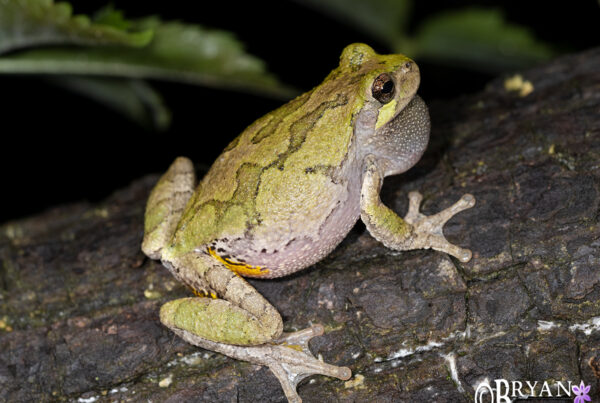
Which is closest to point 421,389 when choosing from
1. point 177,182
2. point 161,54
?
point 177,182

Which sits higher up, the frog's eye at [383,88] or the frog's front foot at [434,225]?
the frog's eye at [383,88]

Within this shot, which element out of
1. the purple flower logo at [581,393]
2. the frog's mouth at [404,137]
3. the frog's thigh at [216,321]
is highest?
the frog's mouth at [404,137]

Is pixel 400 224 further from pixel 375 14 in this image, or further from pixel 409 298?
pixel 375 14

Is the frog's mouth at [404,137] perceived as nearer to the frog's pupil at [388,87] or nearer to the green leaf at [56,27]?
the frog's pupil at [388,87]

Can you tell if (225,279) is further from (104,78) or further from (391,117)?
(104,78)

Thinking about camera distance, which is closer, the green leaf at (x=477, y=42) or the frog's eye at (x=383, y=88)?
the frog's eye at (x=383, y=88)

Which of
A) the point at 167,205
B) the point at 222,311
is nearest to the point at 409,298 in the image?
the point at 222,311

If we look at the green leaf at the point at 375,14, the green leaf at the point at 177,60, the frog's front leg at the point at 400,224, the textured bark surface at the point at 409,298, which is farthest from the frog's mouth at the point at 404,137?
the green leaf at the point at 375,14

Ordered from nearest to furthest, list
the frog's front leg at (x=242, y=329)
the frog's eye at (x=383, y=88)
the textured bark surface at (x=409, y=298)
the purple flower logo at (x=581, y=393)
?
the purple flower logo at (x=581, y=393) → the textured bark surface at (x=409, y=298) → the frog's front leg at (x=242, y=329) → the frog's eye at (x=383, y=88)
